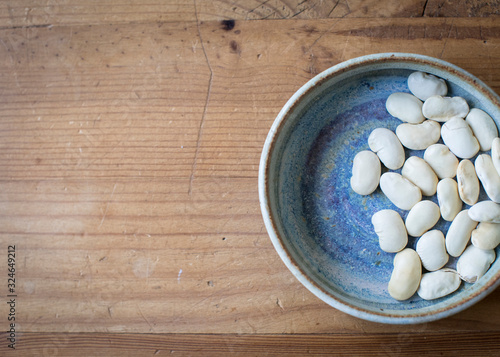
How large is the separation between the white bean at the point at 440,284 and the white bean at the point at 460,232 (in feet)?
0.08

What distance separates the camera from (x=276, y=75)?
19.4 inches

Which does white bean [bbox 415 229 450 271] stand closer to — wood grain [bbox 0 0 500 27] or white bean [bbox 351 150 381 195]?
white bean [bbox 351 150 381 195]

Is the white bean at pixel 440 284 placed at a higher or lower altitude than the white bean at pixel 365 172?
lower

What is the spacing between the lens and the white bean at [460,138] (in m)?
0.43

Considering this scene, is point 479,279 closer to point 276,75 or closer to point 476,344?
point 476,344

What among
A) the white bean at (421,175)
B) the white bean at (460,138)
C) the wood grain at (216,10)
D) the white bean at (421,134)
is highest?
the wood grain at (216,10)

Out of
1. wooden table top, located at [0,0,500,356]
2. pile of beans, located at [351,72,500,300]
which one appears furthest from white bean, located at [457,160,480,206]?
wooden table top, located at [0,0,500,356]

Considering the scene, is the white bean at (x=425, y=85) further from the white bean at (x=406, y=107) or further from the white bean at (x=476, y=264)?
the white bean at (x=476, y=264)

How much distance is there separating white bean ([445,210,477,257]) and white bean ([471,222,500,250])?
0.4 inches

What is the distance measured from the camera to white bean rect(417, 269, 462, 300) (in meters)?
0.43

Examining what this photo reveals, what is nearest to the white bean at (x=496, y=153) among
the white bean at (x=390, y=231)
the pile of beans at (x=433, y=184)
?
the pile of beans at (x=433, y=184)

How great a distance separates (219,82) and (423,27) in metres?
0.25

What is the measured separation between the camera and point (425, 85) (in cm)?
44

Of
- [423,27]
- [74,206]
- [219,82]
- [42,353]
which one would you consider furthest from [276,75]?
[42,353]
